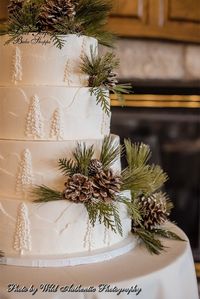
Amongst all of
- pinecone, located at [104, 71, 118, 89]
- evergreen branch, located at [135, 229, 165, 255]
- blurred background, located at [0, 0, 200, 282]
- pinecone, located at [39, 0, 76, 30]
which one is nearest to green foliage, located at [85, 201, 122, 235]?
evergreen branch, located at [135, 229, 165, 255]

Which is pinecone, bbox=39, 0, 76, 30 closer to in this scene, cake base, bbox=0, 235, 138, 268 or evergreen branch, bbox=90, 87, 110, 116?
evergreen branch, bbox=90, 87, 110, 116

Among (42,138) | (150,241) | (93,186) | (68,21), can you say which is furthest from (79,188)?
(68,21)

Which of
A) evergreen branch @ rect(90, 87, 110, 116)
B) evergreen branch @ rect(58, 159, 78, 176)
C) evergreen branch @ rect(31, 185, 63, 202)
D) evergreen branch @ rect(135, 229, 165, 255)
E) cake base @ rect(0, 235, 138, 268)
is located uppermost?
evergreen branch @ rect(90, 87, 110, 116)

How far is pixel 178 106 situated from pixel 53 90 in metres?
1.11

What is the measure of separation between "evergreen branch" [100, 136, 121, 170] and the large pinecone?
6.6 inches

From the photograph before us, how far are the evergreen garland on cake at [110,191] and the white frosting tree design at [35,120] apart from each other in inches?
3.2

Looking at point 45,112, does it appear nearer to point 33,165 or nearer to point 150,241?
point 33,165

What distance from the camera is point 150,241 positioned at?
1042 mm

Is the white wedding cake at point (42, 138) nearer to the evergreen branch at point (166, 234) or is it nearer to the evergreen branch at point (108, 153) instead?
the evergreen branch at point (108, 153)

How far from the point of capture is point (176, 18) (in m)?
1.94

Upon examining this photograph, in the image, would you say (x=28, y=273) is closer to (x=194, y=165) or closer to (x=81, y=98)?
(x=81, y=98)

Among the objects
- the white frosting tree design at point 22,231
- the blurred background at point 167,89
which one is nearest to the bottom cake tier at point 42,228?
the white frosting tree design at point 22,231

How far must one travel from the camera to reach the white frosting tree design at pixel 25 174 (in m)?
0.94

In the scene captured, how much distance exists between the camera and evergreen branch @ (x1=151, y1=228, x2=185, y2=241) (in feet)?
3.62
